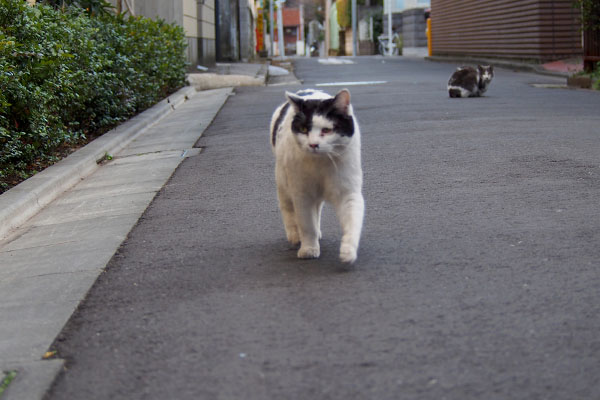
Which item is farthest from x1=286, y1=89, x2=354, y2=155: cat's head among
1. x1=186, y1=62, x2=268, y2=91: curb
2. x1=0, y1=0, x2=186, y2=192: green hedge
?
x1=186, y1=62, x2=268, y2=91: curb

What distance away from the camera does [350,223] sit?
169 inches

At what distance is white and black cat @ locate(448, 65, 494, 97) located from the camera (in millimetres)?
14234

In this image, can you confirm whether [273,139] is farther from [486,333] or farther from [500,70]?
[500,70]

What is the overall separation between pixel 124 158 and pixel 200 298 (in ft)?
17.6

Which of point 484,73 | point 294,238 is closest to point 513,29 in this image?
point 484,73

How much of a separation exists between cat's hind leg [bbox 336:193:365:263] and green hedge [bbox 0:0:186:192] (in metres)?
3.26

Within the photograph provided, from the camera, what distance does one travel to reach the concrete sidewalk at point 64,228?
3.56 m

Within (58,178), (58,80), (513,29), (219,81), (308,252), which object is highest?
(513,29)

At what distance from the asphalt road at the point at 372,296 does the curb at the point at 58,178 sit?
101cm

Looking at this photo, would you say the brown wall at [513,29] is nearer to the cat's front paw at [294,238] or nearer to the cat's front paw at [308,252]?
the cat's front paw at [294,238]

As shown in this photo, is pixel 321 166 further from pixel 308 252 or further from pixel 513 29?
pixel 513 29

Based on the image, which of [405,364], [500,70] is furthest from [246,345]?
[500,70]

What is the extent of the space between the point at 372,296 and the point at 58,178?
4.30 m

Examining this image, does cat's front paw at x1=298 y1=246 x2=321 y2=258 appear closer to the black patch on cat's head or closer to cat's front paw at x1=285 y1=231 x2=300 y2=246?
cat's front paw at x1=285 y1=231 x2=300 y2=246
